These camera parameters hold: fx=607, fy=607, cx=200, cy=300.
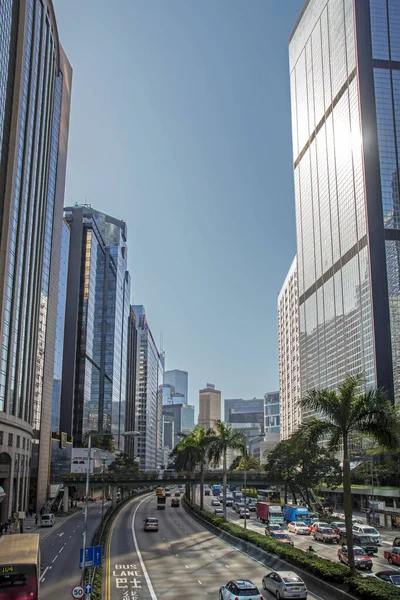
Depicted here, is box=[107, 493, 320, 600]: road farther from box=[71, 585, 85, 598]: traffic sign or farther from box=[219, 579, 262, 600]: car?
box=[71, 585, 85, 598]: traffic sign

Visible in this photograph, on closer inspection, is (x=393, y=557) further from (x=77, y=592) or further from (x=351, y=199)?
(x=351, y=199)

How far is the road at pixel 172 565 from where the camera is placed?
32781 millimetres

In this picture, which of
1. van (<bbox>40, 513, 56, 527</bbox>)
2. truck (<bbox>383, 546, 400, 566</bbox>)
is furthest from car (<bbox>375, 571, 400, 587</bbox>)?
van (<bbox>40, 513, 56, 527</bbox>)

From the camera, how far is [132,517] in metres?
86.1

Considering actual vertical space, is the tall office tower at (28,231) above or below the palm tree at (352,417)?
above

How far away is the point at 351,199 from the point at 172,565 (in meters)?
98.8

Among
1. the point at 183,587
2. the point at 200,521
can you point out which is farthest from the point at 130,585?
the point at 200,521

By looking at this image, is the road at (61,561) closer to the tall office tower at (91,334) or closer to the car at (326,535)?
the car at (326,535)

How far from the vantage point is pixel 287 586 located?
2962 cm

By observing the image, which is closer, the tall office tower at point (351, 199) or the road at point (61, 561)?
the road at point (61, 561)

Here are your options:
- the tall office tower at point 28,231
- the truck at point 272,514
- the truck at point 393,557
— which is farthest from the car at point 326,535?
the tall office tower at point 28,231

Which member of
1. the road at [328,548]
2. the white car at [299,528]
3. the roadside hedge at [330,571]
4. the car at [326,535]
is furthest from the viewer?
the white car at [299,528]

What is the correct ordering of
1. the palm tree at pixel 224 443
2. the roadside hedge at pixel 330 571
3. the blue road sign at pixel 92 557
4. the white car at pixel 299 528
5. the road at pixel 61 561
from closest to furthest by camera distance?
the roadside hedge at pixel 330 571 < the blue road sign at pixel 92 557 < the road at pixel 61 561 < the white car at pixel 299 528 < the palm tree at pixel 224 443

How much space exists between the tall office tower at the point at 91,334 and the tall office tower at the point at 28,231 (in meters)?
34.9
